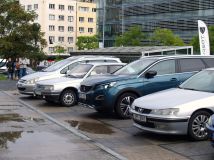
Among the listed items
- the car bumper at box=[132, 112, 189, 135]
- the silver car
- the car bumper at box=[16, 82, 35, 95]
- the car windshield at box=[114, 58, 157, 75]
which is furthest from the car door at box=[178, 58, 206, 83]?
the car bumper at box=[16, 82, 35, 95]

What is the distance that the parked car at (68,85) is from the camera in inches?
615

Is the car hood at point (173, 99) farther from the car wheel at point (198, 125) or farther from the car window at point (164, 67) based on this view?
the car window at point (164, 67)

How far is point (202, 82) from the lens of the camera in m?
10.5

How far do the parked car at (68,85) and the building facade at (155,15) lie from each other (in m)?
65.5

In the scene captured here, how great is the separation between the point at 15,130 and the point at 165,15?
78700 mm

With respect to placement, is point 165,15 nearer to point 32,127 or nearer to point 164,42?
point 164,42

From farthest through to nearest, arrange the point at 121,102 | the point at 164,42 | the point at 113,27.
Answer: the point at 113,27, the point at 164,42, the point at 121,102

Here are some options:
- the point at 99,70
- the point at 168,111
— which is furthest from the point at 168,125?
the point at 99,70

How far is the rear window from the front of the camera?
1324 centimetres

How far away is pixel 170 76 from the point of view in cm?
1295

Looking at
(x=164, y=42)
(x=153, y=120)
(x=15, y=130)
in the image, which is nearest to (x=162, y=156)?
(x=153, y=120)

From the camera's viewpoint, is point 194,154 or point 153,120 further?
point 153,120

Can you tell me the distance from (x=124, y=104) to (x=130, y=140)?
275 cm

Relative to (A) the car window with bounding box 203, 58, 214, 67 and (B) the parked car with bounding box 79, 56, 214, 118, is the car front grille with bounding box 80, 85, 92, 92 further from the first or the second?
(A) the car window with bounding box 203, 58, 214, 67
